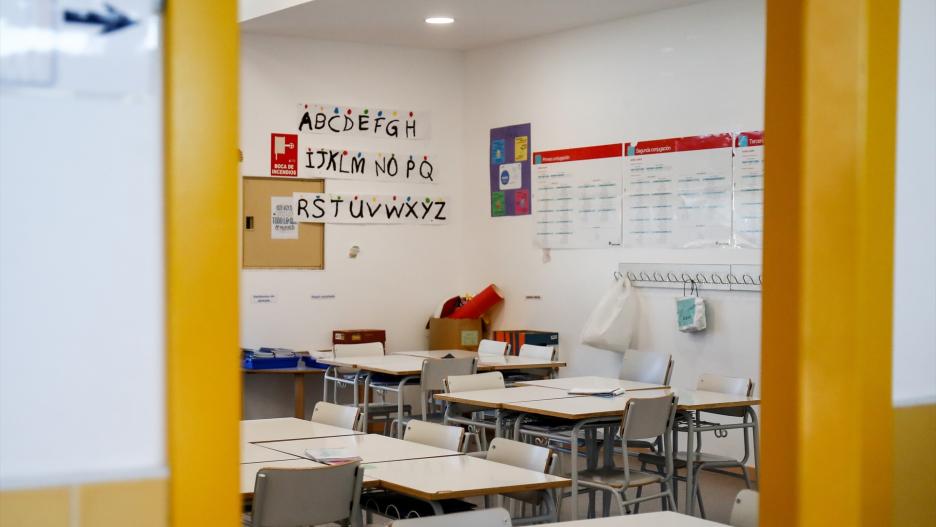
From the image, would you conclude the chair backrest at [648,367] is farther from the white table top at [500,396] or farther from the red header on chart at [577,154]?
the red header on chart at [577,154]

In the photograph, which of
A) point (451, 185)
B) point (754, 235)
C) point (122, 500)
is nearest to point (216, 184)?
point (122, 500)

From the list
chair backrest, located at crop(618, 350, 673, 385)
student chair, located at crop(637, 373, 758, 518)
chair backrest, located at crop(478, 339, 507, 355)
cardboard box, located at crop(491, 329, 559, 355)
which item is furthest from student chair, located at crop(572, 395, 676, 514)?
cardboard box, located at crop(491, 329, 559, 355)

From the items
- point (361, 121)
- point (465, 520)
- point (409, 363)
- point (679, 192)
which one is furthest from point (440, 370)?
point (465, 520)

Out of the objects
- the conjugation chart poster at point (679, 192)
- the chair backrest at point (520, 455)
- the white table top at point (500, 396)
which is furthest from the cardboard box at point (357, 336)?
the chair backrest at point (520, 455)

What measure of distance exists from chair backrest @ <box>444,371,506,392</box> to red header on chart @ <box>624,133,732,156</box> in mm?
2429

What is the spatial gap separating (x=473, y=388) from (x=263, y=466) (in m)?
2.27

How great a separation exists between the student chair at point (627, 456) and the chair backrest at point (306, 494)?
1.70 meters

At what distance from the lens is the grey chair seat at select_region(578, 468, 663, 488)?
16.3 ft

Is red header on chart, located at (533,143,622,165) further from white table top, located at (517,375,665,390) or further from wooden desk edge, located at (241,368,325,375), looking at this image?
wooden desk edge, located at (241,368,325,375)

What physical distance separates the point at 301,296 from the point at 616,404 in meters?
4.12

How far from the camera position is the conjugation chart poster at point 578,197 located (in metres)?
8.11

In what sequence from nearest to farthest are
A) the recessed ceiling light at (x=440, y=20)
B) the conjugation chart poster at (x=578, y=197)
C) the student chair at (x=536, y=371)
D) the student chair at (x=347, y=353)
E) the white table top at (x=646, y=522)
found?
the white table top at (x=646, y=522), the student chair at (x=536, y=371), the student chair at (x=347, y=353), the conjugation chart poster at (x=578, y=197), the recessed ceiling light at (x=440, y=20)

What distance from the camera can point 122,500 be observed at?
1.30 metres

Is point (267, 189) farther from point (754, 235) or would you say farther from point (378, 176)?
point (754, 235)
